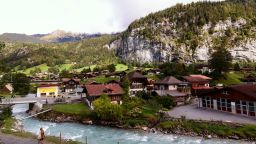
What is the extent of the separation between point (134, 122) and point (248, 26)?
162009 mm

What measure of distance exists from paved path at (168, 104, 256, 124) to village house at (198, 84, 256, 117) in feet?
4.50

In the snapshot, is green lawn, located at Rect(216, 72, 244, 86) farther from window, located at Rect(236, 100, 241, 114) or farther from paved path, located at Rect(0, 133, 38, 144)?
paved path, located at Rect(0, 133, 38, 144)

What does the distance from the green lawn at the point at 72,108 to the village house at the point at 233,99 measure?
982 inches

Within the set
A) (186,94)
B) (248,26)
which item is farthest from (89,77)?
(248,26)

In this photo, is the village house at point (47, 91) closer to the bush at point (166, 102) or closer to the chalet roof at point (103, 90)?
the chalet roof at point (103, 90)

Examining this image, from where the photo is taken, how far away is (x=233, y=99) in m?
59.2

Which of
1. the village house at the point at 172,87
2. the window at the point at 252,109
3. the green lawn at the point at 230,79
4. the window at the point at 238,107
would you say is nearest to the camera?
the window at the point at 252,109

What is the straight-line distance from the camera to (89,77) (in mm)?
146625

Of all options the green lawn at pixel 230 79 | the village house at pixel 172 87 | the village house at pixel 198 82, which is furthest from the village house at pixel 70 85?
the green lawn at pixel 230 79

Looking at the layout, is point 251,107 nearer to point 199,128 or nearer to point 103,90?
point 199,128

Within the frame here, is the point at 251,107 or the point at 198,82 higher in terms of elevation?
the point at 198,82

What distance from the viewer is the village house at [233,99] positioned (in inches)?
2191

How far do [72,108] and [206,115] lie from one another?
98.7 feet

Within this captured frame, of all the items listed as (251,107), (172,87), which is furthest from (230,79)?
(251,107)
